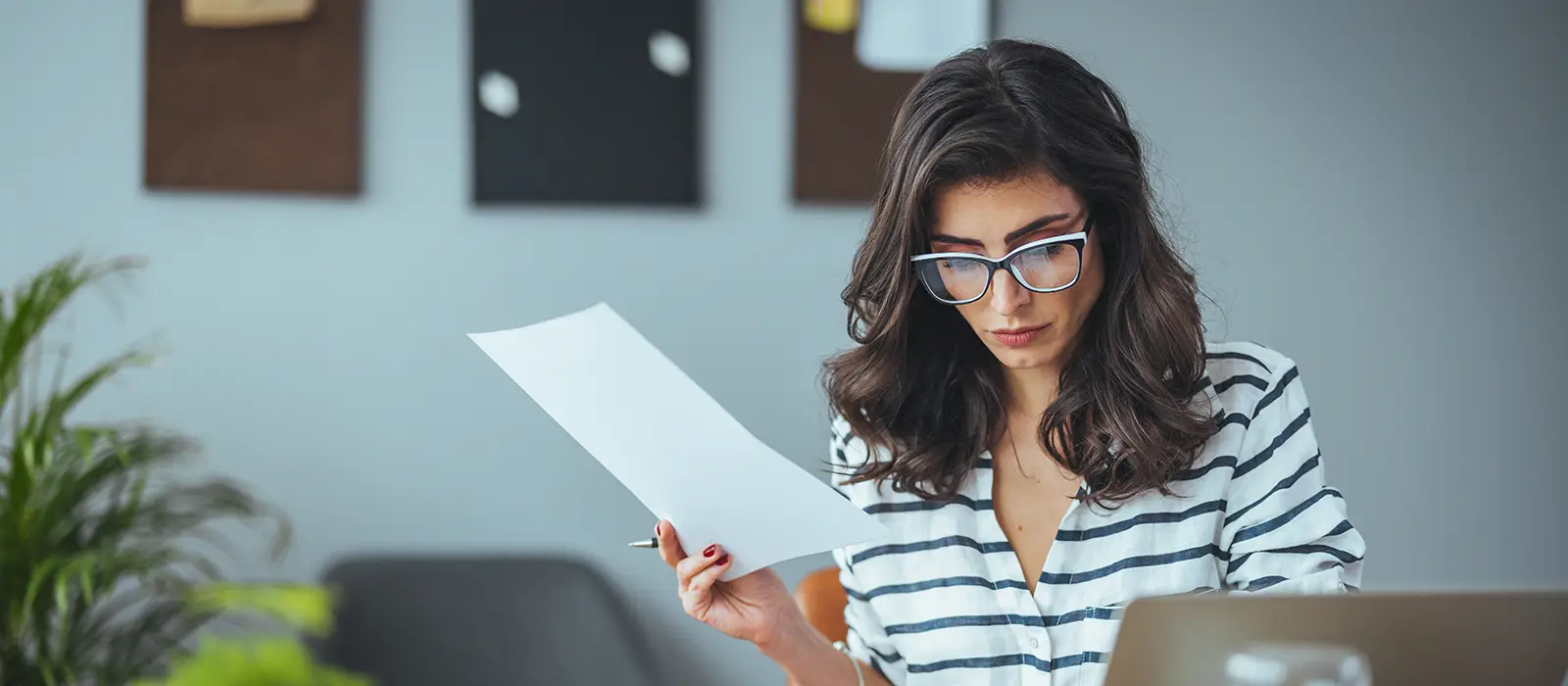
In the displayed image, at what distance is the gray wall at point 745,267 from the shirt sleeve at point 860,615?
3.35 ft

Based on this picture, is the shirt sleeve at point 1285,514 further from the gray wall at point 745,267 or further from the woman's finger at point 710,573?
the gray wall at point 745,267

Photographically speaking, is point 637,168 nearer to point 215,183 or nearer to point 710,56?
point 710,56

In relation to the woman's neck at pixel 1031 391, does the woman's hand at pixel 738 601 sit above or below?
→ below

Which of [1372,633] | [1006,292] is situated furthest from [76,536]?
[1372,633]

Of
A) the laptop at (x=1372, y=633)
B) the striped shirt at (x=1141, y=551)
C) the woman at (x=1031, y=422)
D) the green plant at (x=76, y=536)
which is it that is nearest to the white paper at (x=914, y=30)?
the woman at (x=1031, y=422)

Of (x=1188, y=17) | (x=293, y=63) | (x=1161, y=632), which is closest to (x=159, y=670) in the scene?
(x=293, y=63)

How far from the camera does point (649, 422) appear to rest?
107cm

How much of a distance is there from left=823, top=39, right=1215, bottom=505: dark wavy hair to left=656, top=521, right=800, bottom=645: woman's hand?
214 mm

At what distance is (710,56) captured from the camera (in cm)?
250

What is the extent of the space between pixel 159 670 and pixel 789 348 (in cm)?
130

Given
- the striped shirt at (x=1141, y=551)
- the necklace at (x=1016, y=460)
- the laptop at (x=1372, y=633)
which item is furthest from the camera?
the necklace at (x=1016, y=460)

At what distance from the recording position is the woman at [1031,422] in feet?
4.03

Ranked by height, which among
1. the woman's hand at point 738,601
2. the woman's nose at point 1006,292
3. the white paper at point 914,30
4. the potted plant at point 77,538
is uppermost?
the white paper at point 914,30

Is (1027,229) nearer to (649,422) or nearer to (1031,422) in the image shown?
(1031,422)
